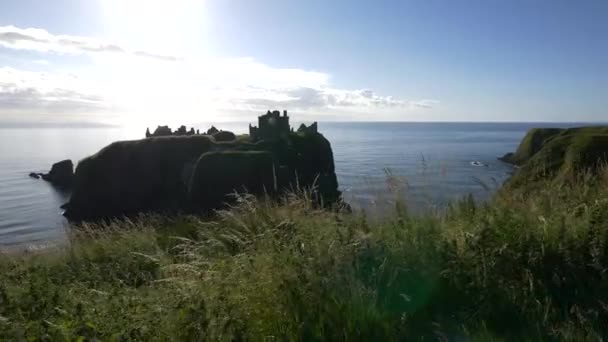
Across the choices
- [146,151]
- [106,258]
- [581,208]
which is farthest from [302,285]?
[146,151]

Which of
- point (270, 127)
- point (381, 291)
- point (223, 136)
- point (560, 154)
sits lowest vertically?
point (560, 154)

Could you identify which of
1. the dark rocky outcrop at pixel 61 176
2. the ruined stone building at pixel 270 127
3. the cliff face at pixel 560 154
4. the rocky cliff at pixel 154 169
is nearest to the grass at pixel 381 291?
the cliff face at pixel 560 154

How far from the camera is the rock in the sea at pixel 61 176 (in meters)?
95.6

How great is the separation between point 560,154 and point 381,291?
6017 cm

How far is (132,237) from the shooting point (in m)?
9.66

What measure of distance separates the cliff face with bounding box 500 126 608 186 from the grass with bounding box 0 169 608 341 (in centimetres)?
354

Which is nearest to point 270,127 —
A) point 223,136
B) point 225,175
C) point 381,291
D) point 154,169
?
point 223,136

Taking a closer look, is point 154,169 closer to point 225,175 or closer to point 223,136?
point 223,136

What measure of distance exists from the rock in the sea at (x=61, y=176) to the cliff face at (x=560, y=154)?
94.7m

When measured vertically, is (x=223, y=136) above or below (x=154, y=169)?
above

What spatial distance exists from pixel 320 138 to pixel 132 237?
69898mm

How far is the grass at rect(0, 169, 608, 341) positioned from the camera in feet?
13.4

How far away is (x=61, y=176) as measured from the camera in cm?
9669

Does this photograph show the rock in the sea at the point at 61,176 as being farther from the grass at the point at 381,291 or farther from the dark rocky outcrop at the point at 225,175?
the grass at the point at 381,291
